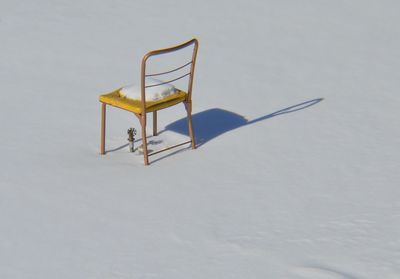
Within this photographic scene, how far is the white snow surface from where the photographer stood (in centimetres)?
497

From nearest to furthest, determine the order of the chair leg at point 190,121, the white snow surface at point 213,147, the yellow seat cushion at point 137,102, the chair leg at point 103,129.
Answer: the white snow surface at point 213,147 < the yellow seat cushion at point 137,102 < the chair leg at point 103,129 < the chair leg at point 190,121

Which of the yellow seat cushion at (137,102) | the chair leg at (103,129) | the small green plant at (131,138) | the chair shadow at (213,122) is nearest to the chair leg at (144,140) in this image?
the yellow seat cushion at (137,102)

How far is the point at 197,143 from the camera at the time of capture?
6.76 m

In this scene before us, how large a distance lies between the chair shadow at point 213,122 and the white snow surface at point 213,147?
2 centimetres

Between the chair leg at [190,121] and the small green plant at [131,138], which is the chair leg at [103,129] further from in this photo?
the chair leg at [190,121]

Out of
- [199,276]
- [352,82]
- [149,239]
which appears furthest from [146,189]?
[352,82]

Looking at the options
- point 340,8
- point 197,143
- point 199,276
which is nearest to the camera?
point 199,276

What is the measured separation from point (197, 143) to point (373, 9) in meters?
4.31

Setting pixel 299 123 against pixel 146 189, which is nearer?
pixel 146 189

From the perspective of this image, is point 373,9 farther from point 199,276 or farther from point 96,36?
point 199,276

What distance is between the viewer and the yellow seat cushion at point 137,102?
241 inches

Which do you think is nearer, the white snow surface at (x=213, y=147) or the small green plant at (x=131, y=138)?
the white snow surface at (x=213, y=147)

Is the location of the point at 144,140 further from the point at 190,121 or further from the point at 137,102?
the point at 190,121

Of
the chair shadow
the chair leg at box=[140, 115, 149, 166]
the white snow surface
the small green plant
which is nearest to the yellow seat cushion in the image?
the chair leg at box=[140, 115, 149, 166]
